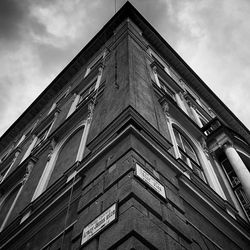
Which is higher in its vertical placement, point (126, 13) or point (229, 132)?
point (126, 13)

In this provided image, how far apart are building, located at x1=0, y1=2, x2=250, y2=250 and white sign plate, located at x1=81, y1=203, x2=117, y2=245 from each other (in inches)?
0.7

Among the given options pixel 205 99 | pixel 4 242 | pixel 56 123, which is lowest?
pixel 4 242

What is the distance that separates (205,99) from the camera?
20562 millimetres

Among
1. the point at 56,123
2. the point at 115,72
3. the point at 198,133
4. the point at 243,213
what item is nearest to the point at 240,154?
the point at 198,133

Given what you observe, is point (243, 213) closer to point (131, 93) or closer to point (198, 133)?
point (198, 133)

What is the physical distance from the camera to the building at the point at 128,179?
15.0ft

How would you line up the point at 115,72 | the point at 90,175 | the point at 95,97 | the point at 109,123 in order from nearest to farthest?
the point at 90,175 → the point at 109,123 → the point at 115,72 → the point at 95,97

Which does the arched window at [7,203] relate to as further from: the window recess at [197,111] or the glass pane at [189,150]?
the window recess at [197,111]

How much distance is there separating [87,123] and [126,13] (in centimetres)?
878

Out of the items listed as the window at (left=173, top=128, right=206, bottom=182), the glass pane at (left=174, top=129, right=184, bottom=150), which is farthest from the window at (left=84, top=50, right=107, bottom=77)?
the window at (left=173, top=128, right=206, bottom=182)

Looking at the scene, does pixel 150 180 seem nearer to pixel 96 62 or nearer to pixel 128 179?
pixel 128 179

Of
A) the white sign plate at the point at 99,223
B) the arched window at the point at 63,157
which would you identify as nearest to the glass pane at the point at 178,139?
the arched window at the point at 63,157

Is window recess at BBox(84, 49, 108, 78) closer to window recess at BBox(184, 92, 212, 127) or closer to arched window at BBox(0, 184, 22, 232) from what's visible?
window recess at BBox(184, 92, 212, 127)

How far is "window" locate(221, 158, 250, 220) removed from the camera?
9.35 m
